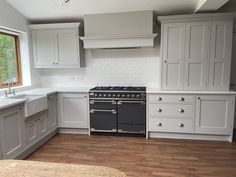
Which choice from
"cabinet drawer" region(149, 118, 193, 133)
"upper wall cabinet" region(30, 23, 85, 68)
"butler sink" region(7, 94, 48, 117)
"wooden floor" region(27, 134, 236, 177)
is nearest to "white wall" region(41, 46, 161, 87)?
"upper wall cabinet" region(30, 23, 85, 68)

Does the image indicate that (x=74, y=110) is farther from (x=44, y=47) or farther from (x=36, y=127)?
(x=44, y=47)

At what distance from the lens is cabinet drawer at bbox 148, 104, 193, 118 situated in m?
3.33

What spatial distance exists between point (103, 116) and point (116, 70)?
3.55 ft

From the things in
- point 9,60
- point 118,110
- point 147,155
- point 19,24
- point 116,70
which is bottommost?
point 147,155

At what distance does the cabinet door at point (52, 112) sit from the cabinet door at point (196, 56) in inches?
99.7

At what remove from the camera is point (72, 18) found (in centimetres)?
386

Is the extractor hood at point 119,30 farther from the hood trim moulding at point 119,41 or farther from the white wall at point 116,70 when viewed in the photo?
the white wall at point 116,70

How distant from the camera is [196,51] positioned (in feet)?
10.8

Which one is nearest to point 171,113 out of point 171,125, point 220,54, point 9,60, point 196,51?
point 171,125

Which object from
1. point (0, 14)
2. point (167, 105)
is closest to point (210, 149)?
point (167, 105)

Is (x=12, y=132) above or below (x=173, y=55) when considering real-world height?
below

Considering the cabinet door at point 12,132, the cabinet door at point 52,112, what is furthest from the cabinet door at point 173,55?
the cabinet door at point 12,132

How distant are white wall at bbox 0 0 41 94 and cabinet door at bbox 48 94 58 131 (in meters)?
0.78

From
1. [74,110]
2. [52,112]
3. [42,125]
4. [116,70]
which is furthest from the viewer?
[116,70]
